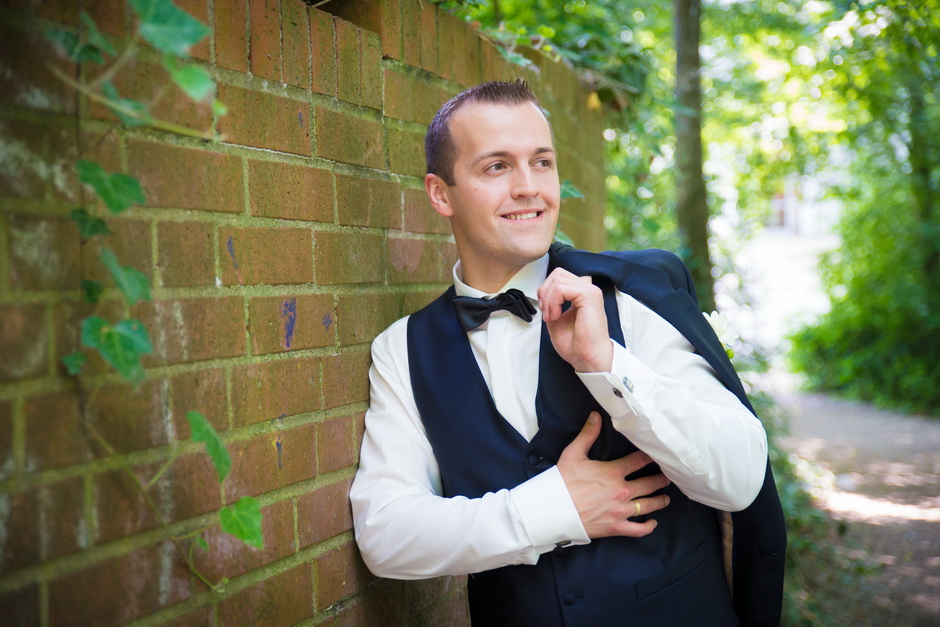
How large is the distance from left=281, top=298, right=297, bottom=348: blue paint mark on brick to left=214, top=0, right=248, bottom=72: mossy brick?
1.66ft

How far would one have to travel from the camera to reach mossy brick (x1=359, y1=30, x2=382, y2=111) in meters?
2.09

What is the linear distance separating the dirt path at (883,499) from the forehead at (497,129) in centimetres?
391

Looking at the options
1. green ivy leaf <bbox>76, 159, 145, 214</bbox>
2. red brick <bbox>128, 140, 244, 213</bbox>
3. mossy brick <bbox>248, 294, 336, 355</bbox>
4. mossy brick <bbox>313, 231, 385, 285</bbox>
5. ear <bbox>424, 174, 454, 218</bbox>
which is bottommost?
mossy brick <bbox>248, 294, 336, 355</bbox>

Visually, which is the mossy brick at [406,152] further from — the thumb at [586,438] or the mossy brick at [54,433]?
the mossy brick at [54,433]

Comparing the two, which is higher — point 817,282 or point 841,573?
point 817,282

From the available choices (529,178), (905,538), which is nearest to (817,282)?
(905,538)

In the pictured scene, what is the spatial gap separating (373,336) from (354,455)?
322 millimetres

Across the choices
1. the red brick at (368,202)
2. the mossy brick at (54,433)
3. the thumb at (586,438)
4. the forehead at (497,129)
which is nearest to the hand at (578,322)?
the thumb at (586,438)

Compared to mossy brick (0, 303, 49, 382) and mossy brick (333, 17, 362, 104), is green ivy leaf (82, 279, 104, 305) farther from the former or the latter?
mossy brick (333, 17, 362, 104)

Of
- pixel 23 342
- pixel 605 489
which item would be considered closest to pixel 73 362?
pixel 23 342

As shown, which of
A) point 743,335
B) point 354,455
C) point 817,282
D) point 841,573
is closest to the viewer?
point 354,455

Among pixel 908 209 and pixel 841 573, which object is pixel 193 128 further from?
pixel 908 209

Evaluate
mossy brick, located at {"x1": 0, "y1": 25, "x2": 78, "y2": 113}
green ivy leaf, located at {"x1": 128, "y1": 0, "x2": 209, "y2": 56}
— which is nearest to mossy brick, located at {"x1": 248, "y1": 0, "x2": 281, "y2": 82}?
mossy brick, located at {"x1": 0, "y1": 25, "x2": 78, "y2": 113}

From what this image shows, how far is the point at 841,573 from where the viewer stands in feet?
17.5
